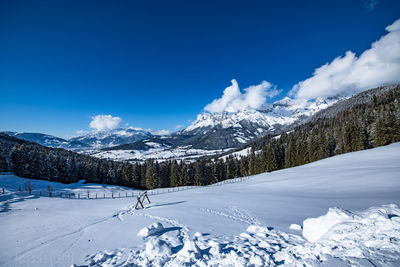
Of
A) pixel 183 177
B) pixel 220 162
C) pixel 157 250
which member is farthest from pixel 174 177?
pixel 157 250

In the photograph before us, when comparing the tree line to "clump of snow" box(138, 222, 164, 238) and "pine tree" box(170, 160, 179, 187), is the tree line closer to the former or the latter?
"pine tree" box(170, 160, 179, 187)

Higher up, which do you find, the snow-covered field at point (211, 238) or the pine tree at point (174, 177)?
the snow-covered field at point (211, 238)

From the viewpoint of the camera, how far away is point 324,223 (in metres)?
7.90

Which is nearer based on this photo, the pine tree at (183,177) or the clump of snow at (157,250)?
the clump of snow at (157,250)

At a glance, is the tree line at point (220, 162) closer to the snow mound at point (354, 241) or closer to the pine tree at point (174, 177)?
the pine tree at point (174, 177)

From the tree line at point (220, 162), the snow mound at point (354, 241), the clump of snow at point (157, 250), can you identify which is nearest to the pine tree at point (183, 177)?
the tree line at point (220, 162)

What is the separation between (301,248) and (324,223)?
8.16 feet

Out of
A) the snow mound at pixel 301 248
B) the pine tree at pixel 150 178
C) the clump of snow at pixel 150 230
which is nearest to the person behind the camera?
the snow mound at pixel 301 248

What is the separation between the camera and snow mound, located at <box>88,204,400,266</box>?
5461mm

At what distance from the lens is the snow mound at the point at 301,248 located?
5.46 m

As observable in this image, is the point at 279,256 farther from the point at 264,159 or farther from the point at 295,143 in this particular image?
the point at 295,143

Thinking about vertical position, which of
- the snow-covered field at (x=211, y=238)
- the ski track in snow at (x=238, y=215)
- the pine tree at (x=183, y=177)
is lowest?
the pine tree at (x=183, y=177)

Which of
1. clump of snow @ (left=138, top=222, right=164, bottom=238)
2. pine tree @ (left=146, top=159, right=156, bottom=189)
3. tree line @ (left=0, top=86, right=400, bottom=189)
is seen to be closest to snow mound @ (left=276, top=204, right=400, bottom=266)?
clump of snow @ (left=138, top=222, right=164, bottom=238)

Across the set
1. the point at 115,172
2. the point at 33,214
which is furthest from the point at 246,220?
the point at 115,172
